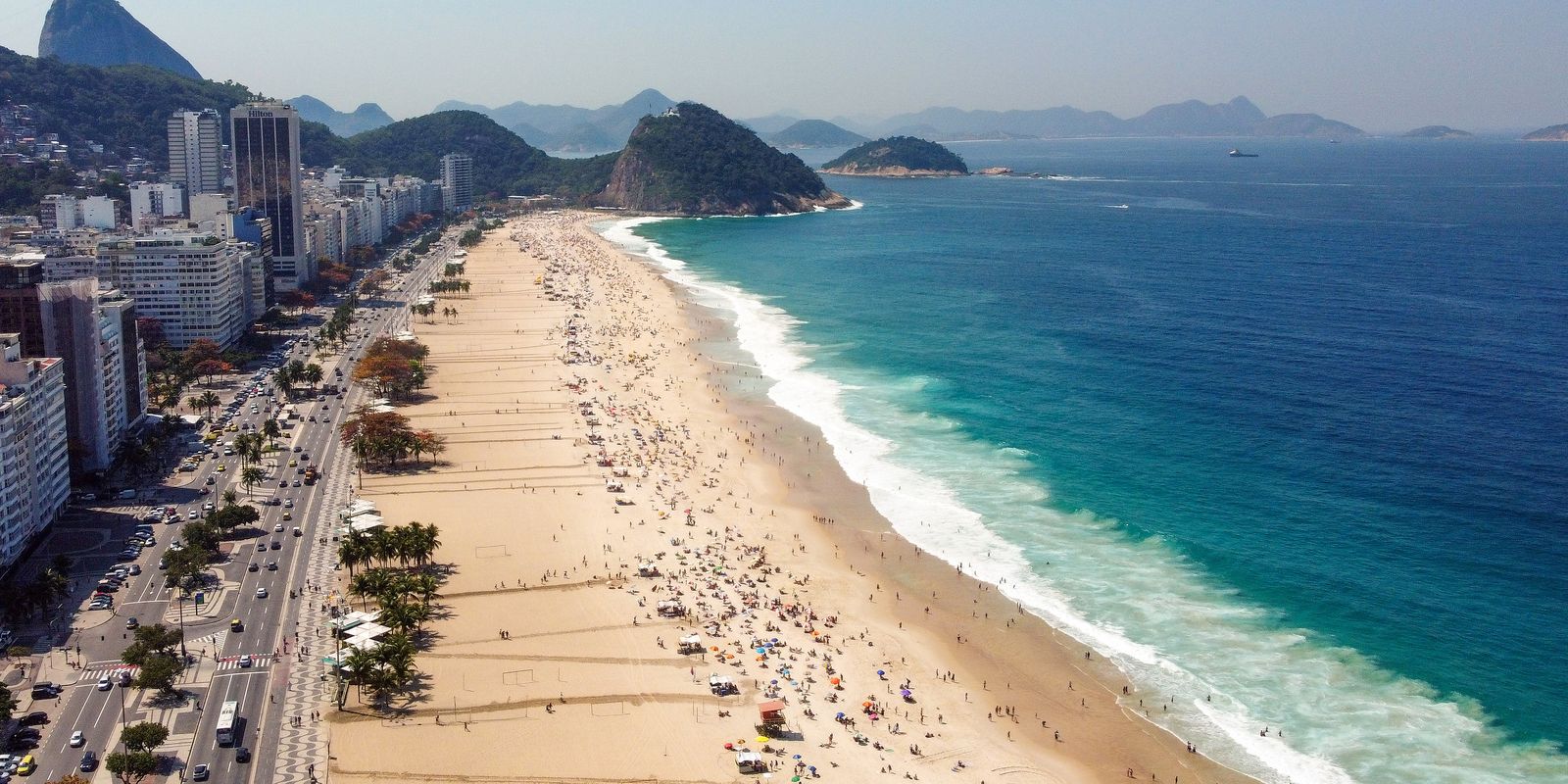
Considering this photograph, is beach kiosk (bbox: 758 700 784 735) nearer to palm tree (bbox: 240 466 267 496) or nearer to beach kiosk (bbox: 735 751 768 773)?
beach kiosk (bbox: 735 751 768 773)

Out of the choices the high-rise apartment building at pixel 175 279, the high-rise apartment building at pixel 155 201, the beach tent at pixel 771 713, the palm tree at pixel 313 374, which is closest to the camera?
the beach tent at pixel 771 713

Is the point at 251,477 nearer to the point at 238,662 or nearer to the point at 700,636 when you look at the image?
the point at 238,662

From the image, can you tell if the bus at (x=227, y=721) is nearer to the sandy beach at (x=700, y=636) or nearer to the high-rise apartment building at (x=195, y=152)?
the sandy beach at (x=700, y=636)

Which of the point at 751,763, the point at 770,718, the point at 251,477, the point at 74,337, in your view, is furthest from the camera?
the point at 74,337

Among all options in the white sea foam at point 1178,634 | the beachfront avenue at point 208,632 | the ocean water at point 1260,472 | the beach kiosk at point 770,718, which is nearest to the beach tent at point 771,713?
the beach kiosk at point 770,718

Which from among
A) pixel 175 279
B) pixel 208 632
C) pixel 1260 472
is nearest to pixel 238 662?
pixel 208 632

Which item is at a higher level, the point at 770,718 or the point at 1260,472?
the point at 1260,472
